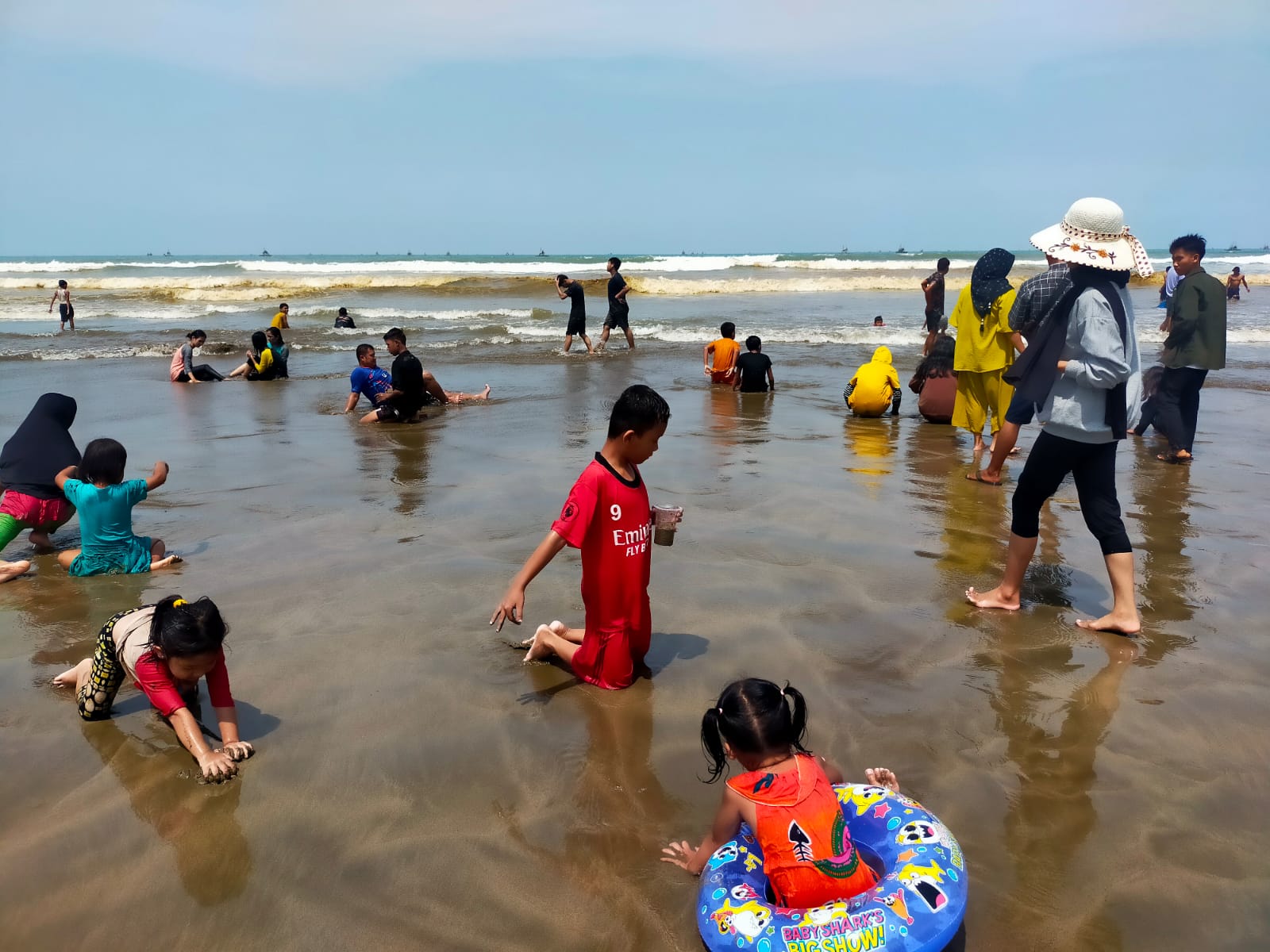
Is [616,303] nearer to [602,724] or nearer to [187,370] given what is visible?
[187,370]

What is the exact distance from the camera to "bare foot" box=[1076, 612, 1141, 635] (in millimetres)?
4547

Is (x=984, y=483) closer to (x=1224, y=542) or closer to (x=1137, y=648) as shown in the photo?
(x=1224, y=542)

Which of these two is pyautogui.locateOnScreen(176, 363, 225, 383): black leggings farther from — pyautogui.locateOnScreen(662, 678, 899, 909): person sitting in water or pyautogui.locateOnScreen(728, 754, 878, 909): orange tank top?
pyautogui.locateOnScreen(728, 754, 878, 909): orange tank top

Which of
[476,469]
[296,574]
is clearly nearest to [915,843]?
[296,574]

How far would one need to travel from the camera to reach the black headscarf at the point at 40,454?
6.13 meters

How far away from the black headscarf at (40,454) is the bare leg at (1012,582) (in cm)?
588

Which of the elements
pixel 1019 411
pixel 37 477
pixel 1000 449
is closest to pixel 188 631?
pixel 37 477

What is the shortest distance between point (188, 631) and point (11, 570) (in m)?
2.95

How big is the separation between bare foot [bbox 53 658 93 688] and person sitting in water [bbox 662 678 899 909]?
2.74m

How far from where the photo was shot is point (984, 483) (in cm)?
780

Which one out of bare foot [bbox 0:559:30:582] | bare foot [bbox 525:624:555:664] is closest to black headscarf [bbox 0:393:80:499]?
bare foot [bbox 0:559:30:582]

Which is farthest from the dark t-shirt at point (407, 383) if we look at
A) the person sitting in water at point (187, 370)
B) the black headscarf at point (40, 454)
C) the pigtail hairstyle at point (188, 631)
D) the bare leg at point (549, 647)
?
the pigtail hairstyle at point (188, 631)

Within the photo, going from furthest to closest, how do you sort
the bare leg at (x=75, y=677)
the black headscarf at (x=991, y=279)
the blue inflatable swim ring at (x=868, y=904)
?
the black headscarf at (x=991, y=279) < the bare leg at (x=75, y=677) < the blue inflatable swim ring at (x=868, y=904)

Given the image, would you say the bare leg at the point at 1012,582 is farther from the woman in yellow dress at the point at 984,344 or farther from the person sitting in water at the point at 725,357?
the person sitting in water at the point at 725,357
